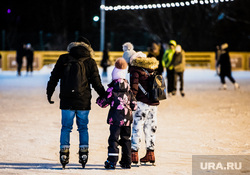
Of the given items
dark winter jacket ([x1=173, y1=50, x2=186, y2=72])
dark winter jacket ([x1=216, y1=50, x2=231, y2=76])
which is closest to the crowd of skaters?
dark winter jacket ([x1=173, y1=50, x2=186, y2=72])

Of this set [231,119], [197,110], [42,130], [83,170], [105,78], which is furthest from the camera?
[105,78]

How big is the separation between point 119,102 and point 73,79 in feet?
1.78

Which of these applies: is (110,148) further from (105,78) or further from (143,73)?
(105,78)

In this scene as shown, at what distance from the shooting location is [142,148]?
657 cm

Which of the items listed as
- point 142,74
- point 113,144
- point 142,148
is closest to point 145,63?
point 142,74

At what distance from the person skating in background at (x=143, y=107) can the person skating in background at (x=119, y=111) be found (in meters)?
0.22

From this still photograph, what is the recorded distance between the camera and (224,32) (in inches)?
1469

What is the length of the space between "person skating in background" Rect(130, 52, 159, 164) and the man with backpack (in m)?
0.46

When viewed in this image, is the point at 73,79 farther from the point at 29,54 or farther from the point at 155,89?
the point at 29,54

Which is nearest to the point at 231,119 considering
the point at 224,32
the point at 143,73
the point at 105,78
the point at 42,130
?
the point at 42,130

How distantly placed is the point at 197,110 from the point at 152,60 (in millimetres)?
5393

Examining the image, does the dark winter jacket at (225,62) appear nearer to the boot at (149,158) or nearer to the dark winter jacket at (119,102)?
the boot at (149,158)

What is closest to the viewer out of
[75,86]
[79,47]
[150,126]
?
[75,86]

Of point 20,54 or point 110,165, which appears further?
point 20,54
